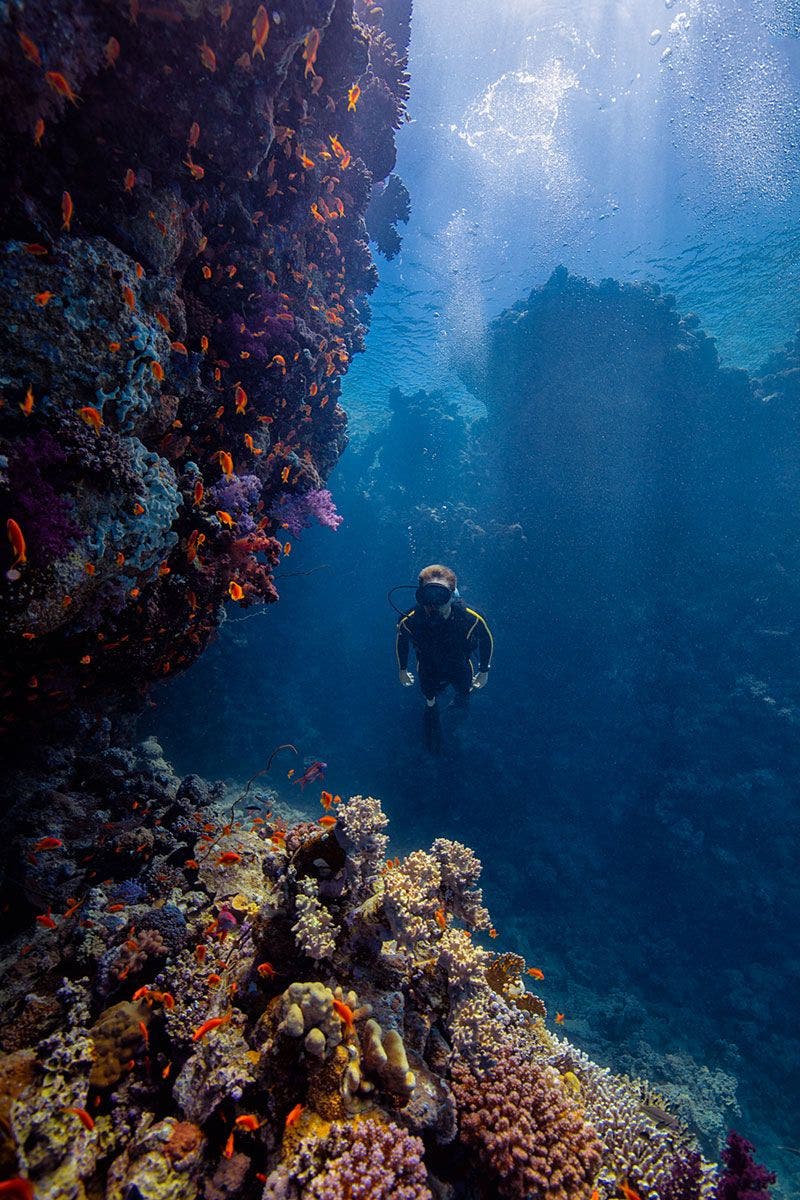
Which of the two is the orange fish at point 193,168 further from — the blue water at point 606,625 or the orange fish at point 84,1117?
the blue water at point 606,625

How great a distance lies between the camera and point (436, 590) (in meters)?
7.54

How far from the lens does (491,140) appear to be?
1847cm

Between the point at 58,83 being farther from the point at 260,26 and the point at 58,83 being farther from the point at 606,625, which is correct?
the point at 606,625

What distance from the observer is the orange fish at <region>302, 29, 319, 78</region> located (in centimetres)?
485

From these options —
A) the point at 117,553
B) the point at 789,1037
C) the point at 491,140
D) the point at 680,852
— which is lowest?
the point at 117,553

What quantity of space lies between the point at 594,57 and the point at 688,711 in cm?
2245

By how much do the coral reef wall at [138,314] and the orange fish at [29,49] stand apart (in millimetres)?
10

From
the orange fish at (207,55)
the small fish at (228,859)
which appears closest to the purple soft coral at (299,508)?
the orange fish at (207,55)

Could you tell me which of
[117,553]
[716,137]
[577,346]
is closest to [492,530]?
[577,346]

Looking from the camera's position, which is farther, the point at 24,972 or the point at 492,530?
the point at 492,530

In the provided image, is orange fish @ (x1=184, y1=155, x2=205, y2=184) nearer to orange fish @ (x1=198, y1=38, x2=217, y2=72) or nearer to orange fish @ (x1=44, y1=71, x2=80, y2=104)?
orange fish @ (x1=198, y1=38, x2=217, y2=72)

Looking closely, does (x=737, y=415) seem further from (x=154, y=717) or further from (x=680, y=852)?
(x=154, y=717)

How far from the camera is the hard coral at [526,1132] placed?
2.70 meters

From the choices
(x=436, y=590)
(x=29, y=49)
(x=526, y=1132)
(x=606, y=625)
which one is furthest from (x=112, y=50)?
(x=606, y=625)
